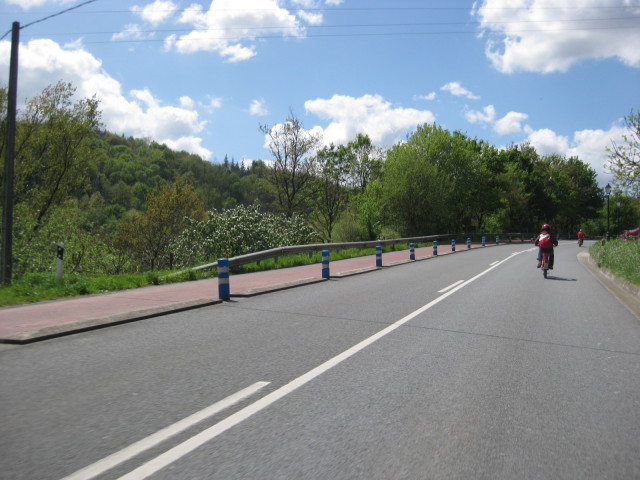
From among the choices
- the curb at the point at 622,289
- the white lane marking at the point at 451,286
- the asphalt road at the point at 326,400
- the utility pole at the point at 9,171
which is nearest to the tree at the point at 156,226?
the utility pole at the point at 9,171

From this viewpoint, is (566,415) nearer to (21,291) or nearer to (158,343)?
(158,343)

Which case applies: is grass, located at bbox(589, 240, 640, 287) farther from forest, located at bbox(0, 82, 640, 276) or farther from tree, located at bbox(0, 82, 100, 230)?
tree, located at bbox(0, 82, 100, 230)

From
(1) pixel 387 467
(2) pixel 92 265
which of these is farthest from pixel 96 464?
(2) pixel 92 265

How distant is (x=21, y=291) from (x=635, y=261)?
16475mm

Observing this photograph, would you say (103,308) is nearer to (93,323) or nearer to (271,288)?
(93,323)

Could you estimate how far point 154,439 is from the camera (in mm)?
3342

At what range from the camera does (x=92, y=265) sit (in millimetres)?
22078

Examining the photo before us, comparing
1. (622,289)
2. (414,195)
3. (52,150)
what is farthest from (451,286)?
(414,195)

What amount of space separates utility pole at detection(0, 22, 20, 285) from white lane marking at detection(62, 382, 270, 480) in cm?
1118

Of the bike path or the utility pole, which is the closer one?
the bike path

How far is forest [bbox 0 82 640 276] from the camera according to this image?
2186cm

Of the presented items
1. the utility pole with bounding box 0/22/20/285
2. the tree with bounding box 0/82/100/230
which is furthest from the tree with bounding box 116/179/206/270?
the utility pole with bounding box 0/22/20/285

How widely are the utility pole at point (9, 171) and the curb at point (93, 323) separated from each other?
6475mm

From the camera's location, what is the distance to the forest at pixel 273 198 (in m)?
21.9
